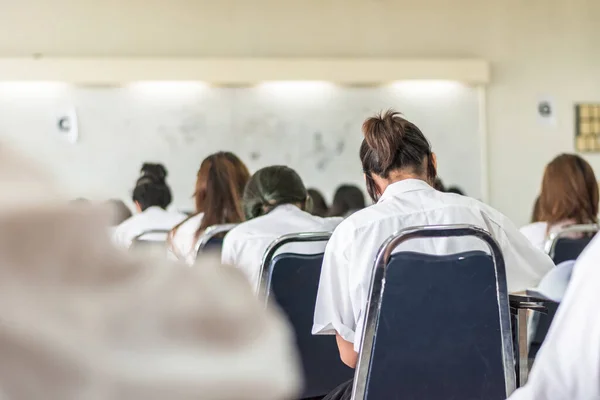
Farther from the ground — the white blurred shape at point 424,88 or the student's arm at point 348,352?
the white blurred shape at point 424,88

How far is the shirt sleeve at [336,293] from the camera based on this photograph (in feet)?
7.64

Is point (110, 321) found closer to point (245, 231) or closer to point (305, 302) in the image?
point (305, 302)

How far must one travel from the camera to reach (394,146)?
2.48m

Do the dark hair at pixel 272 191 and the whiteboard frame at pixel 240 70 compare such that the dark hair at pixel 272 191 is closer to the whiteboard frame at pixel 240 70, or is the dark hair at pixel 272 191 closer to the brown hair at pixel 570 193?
the brown hair at pixel 570 193

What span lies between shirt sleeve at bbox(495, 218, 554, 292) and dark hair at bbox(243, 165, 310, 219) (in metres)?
1.28

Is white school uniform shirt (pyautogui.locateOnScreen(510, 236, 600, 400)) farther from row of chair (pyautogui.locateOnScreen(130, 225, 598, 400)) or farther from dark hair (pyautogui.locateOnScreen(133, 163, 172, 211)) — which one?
dark hair (pyautogui.locateOnScreen(133, 163, 172, 211))

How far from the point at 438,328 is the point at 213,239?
1537 millimetres

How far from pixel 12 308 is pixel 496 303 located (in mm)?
1771

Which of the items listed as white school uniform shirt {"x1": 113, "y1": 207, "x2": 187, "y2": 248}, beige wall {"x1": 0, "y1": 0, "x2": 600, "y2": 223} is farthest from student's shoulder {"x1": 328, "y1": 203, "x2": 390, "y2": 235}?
beige wall {"x1": 0, "y1": 0, "x2": 600, "y2": 223}

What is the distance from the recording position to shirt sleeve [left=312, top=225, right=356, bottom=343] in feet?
7.64

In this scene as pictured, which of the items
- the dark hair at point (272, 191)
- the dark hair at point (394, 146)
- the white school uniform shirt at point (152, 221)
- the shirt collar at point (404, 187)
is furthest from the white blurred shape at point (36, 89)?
the shirt collar at point (404, 187)

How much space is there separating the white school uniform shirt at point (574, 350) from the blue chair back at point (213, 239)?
8.23 feet

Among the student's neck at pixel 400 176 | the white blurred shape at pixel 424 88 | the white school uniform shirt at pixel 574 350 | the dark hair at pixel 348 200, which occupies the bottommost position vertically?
the dark hair at pixel 348 200

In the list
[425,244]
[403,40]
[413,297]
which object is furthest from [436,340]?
[403,40]
